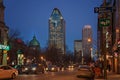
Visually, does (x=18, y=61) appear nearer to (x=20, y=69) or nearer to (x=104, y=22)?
(x=20, y=69)

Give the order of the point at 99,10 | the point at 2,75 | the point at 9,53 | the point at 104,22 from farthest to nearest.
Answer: the point at 9,53, the point at 2,75, the point at 104,22, the point at 99,10

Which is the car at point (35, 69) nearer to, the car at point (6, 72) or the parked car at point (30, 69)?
the parked car at point (30, 69)

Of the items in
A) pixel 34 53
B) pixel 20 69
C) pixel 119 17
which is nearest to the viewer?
pixel 119 17

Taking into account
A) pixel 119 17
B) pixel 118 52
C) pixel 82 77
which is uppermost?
pixel 119 17

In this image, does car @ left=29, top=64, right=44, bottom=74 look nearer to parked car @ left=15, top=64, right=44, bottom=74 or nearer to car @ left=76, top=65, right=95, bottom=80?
parked car @ left=15, top=64, right=44, bottom=74

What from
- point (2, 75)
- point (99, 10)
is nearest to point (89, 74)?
point (2, 75)

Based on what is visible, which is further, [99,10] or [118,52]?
[118,52]

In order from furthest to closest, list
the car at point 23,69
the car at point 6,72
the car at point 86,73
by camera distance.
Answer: the car at point 23,69 < the car at point 86,73 < the car at point 6,72

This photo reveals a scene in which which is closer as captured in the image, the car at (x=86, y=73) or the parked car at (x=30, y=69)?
the car at (x=86, y=73)

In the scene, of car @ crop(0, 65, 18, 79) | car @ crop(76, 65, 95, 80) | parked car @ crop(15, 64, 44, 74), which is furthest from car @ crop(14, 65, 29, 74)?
car @ crop(0, 65, 18, 79)

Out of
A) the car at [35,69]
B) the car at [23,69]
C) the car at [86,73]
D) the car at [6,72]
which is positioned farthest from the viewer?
the car at [23,69]

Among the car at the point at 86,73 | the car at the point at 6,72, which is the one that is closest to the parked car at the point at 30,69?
the car at the point at 86,73

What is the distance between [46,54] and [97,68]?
107499mm

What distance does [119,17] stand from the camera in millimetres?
58219
